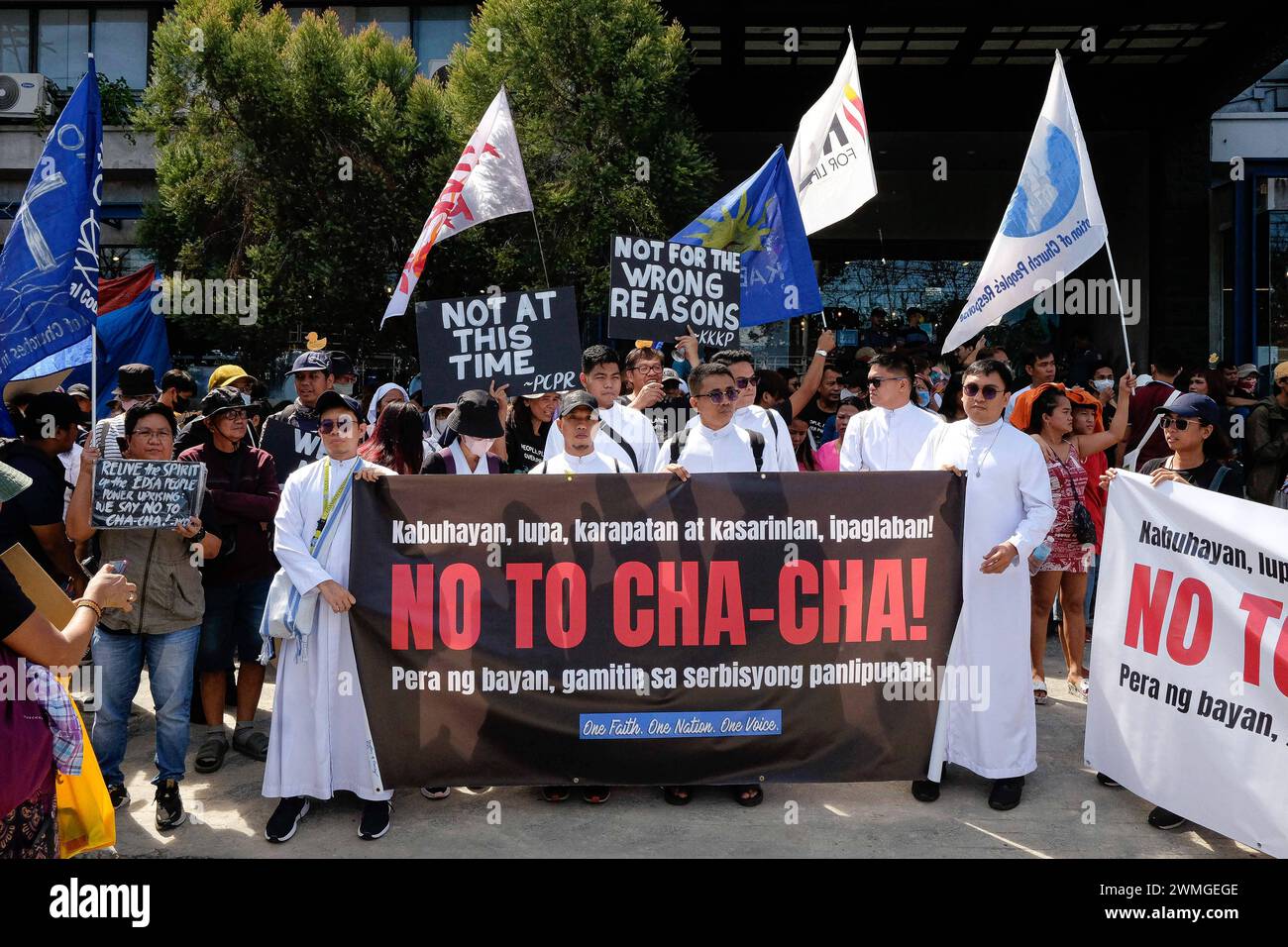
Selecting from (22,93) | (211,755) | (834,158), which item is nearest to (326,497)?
(211,755)

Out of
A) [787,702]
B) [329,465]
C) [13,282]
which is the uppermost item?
[13,282]

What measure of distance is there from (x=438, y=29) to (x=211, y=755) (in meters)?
15.0

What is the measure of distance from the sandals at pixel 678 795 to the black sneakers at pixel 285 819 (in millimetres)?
1644

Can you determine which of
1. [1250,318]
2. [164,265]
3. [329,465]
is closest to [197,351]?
[164,265]

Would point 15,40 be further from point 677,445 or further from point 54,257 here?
point 677,445

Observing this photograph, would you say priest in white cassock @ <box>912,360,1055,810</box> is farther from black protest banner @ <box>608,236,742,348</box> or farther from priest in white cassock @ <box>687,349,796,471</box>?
black protest banner @ <box>608,236,742,348</box>

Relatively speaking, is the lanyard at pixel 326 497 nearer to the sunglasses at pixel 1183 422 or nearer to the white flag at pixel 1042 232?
the white flag at pixel 1042 232

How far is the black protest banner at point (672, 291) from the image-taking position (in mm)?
6676

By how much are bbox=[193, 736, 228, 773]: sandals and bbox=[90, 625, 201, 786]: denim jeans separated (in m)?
0.46

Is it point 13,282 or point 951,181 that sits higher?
point 951,181

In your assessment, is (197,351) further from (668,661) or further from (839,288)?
(668,661)

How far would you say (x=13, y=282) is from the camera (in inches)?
217

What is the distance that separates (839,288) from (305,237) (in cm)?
1200

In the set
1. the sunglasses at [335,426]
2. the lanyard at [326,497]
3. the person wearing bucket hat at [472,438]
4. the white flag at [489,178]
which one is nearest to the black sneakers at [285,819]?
the lanyard at [326,497]
